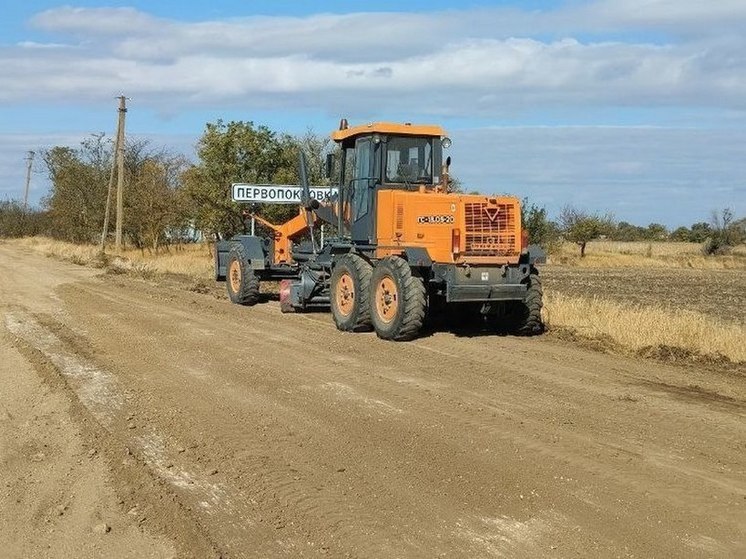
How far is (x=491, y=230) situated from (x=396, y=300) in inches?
70.8

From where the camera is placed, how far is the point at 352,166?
51.7ft

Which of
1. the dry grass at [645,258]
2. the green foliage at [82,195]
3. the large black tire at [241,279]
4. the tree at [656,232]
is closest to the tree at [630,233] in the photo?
the tree at [656,232]

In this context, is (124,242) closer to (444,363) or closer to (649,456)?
(444,363)

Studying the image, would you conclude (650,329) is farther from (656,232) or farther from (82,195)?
(656,232)

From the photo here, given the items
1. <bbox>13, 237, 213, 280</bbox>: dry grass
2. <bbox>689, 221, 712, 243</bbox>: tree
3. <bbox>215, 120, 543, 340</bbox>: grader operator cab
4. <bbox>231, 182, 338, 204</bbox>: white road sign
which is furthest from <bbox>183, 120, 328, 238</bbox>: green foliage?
<bbox>689, 221, 712, 243</bbox>: tree

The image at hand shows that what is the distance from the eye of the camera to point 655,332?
13320 millimetres

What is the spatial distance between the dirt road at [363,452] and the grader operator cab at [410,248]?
4.00 feet

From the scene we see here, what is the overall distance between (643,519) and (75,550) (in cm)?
342

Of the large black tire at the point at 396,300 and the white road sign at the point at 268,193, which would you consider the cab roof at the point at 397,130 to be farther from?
the white road sign at the point at 268,193

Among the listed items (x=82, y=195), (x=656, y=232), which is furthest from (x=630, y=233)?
(x=82, y=195)

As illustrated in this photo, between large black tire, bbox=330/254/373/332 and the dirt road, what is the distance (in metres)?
1.63

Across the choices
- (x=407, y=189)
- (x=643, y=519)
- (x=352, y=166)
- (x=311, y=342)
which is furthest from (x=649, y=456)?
(x=352, y=166)

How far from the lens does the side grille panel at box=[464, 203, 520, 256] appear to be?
45.0 ft

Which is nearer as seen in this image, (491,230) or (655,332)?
(655,332)
